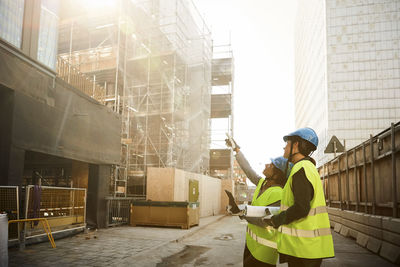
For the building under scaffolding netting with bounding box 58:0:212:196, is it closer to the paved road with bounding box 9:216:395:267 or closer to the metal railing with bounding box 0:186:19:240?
the paved road with bounding box 9:216:395:267

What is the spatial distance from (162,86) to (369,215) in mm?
18739

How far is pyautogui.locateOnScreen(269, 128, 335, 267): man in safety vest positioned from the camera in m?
2.84

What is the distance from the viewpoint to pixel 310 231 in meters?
2.89

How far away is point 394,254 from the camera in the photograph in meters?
7.54

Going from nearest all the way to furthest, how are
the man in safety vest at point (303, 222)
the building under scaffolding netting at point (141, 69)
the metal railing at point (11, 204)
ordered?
the man in safety vest at point (303, 222), the metal railing at point (11, 204), the building under scaffolding netting at point (141, 69)

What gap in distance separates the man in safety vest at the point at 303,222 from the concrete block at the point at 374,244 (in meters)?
6.95

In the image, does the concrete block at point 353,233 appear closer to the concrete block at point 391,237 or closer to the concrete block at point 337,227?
the concrete block at point 337,227

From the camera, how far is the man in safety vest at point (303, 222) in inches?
112

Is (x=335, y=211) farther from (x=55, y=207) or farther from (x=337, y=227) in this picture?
(x=55, y=207)

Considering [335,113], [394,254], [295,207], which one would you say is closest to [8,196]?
[295,207]

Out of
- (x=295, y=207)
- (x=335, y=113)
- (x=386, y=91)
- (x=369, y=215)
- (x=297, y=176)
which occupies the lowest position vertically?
(x=369, y=215)

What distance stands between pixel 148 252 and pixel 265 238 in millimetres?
5740

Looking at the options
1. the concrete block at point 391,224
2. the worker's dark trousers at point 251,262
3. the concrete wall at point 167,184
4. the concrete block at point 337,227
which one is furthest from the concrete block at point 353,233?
the worker's dark trousers at point 251,262

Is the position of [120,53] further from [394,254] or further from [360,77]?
[360,77]
